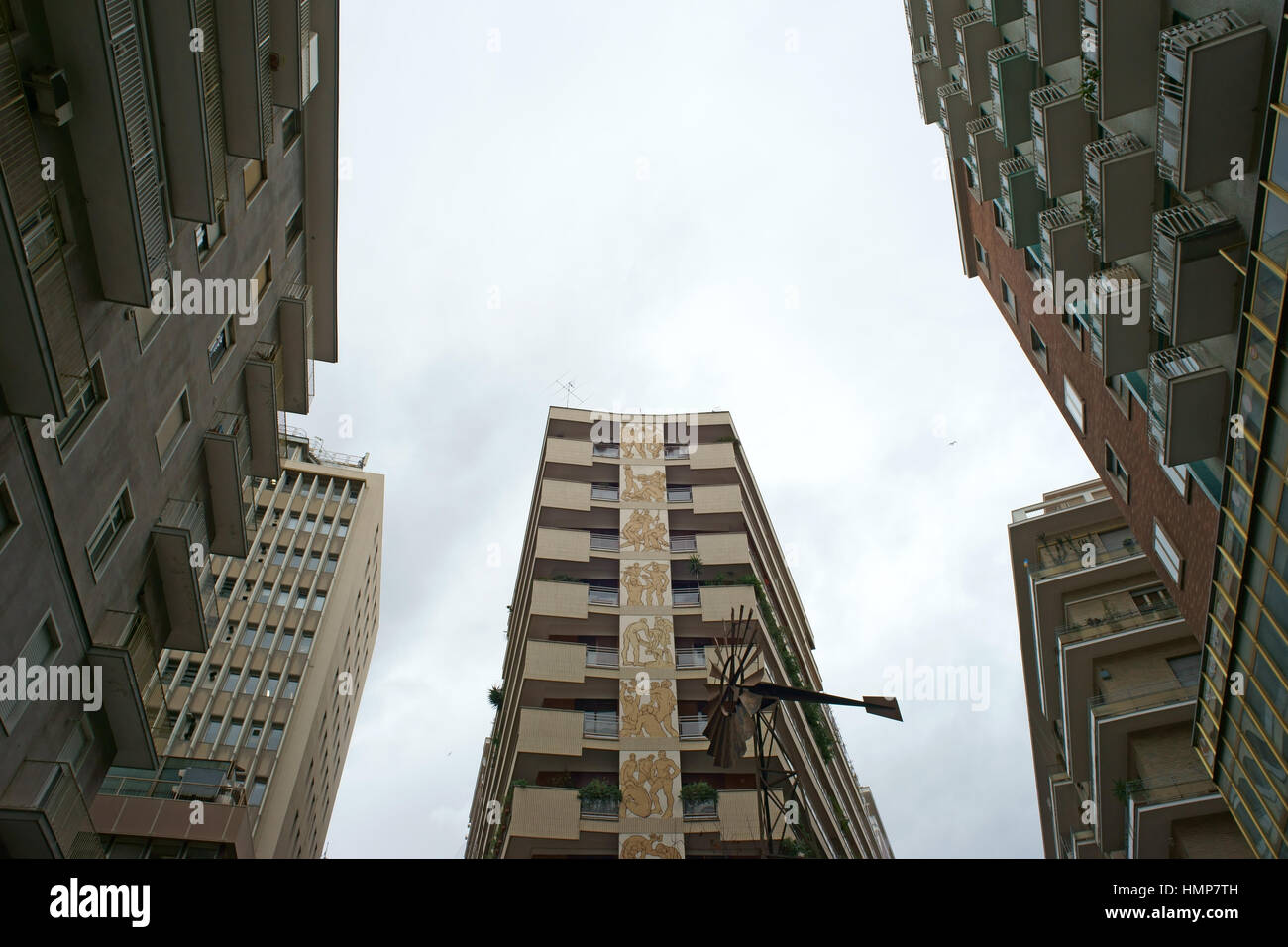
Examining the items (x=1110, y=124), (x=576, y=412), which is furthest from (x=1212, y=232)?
(x=576, y=412)

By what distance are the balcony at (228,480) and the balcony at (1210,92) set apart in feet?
66.8

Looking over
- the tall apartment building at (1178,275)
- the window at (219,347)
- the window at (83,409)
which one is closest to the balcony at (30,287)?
the window at (83,409)

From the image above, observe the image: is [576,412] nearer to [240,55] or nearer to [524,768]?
[524,768]

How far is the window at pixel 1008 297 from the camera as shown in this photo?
A: 2767 cm

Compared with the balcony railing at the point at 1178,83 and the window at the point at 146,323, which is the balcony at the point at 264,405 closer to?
the window at the point at 146,323

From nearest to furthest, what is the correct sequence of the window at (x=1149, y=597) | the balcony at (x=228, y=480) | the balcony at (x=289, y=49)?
1. the balcony at (x=289, y=49)
2. the balcony at (x=228, y=480)
3. the window at (x=1149, y=597)

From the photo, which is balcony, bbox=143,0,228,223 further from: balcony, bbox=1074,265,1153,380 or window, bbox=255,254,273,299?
balcony, bbox=1074,265,1153,380

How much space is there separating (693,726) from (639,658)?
353cm

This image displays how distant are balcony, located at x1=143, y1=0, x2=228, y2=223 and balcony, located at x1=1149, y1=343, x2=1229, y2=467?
1898 centimetres

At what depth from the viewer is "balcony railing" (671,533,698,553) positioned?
1481 inches

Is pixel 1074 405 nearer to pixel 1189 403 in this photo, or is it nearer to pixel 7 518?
pixel 1189 403

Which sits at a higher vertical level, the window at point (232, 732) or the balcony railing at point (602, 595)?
the balcony railing at point (602, 595)

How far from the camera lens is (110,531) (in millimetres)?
15898
